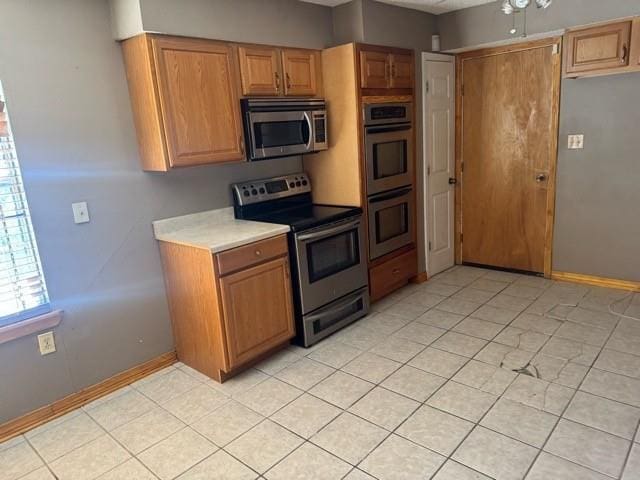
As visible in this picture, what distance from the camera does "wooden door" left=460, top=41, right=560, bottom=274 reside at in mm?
3840

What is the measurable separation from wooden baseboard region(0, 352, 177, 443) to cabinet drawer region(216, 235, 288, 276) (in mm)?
883

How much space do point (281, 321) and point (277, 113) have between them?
139 centimetres

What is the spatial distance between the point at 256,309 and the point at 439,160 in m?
2.43

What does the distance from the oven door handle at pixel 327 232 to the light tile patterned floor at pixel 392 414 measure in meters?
0.75

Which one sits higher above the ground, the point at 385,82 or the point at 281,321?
the point at 385,82

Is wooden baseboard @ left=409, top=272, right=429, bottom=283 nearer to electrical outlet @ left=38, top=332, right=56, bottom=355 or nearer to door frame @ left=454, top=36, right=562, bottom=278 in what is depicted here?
door frame @ left=454, top=36, right=562, bottom=278

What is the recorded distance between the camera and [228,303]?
2590mm

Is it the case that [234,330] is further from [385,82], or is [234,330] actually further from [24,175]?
[385,82]

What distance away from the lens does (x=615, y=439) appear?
2018 mm

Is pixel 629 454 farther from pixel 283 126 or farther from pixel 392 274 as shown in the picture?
pixel 283 126

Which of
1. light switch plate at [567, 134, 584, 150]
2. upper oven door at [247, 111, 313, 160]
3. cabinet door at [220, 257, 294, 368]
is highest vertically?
upper oven door at [247, 111, 313, 160]

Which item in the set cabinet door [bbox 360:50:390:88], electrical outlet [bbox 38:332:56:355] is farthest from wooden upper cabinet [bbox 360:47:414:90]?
electrical outlet [bbox 38:332:56:355]

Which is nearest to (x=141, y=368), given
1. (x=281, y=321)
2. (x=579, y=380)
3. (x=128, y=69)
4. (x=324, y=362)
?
(x=281, y=321)

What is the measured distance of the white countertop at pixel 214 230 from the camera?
259 centimetres
